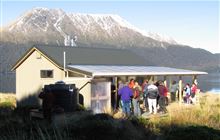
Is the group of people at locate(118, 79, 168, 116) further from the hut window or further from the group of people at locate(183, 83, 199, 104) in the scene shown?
the hut window

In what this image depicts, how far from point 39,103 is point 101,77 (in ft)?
14.0

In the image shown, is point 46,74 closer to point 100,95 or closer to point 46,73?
point 46,73

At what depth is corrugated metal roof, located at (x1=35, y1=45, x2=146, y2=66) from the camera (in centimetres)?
2517

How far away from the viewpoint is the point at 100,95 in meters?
22.2

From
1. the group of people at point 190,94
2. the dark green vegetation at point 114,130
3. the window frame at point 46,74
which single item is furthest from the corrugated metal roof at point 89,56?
the dark green vegetation at point 114,130

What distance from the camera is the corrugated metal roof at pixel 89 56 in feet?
82.6

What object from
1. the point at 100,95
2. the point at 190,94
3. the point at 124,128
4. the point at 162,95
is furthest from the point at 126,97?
the point at 190,94

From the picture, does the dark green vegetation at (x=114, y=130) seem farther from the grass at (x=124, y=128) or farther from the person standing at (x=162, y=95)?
the person standing at (x=162, y=95)

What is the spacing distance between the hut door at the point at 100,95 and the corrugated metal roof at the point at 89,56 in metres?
2.74

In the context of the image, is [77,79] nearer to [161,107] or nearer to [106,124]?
[161,107]

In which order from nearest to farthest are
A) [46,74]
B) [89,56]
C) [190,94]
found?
[46,74] < [190,94] < [89,56]

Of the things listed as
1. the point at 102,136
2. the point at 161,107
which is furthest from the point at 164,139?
the point at 161,107

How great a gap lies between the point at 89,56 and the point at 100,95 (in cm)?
544

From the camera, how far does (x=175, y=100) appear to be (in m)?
28.1
